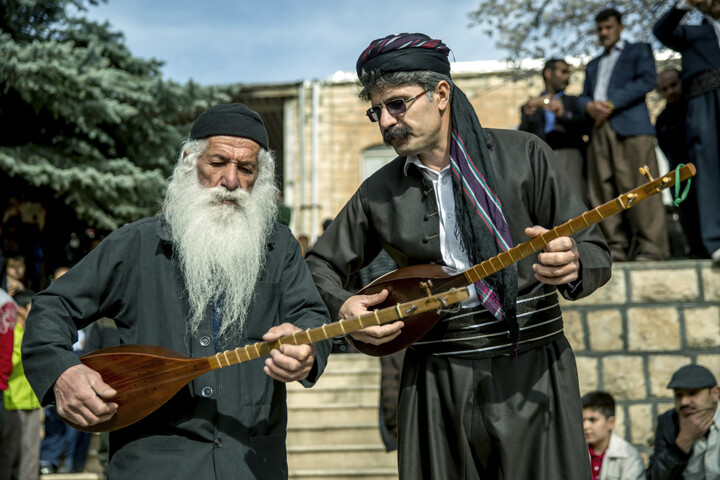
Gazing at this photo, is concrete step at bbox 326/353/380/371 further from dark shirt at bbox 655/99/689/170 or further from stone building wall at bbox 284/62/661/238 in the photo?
stone building wall at bbox 284/62/661/238

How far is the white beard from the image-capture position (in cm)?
291

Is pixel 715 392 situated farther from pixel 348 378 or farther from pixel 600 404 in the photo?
pixel 348 378

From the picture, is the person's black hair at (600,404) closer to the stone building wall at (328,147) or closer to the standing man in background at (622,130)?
the standing man in background at (622,130)

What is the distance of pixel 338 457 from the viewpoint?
785 cm

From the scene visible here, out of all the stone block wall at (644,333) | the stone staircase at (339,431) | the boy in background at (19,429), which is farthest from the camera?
the stone staircase at (339,431)

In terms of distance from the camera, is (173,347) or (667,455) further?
(667,455)

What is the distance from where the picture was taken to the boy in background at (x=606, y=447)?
5.57 metres

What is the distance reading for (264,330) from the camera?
2910mm

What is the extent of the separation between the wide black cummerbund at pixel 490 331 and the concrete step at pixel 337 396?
5.86 meters

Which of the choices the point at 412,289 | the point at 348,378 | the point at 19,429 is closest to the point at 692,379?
the point at 412,289

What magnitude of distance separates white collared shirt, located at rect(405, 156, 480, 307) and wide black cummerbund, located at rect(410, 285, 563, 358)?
71 mm

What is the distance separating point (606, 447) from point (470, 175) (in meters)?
3.55

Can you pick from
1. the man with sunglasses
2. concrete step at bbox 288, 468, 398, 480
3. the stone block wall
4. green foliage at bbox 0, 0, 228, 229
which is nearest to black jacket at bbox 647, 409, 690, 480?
the stone block wall

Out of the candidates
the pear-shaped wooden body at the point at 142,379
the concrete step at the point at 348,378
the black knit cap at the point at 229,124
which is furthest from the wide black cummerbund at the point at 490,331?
the concrete step at the point at 348,378
